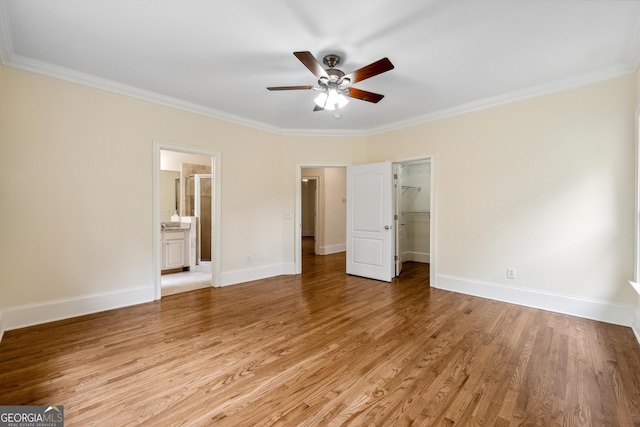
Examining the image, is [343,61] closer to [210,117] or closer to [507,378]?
[210,117]

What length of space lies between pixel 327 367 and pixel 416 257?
15.9ft

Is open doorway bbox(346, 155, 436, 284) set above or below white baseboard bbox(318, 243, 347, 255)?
above

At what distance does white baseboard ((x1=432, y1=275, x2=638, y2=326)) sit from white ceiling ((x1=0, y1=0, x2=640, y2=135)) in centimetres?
247

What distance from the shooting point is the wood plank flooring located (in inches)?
66.8

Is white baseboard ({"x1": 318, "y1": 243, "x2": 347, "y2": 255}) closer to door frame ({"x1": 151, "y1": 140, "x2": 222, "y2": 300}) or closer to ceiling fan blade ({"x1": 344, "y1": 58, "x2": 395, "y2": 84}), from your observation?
door frame ({"x1": 151, "y1": 140, "x2": 222, "y2": 300})

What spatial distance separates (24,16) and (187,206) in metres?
4.20

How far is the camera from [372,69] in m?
2.43

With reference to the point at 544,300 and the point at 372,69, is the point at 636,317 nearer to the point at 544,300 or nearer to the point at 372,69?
the point at 544,300

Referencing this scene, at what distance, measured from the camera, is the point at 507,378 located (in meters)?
2.04

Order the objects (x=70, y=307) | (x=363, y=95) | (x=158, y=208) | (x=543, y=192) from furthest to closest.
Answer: (x=158, y=208)
(x=543, y=192)
(x=70, y=307)
(x=363, y=95)

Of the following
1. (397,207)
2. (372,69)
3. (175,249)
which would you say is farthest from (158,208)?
(397,207)

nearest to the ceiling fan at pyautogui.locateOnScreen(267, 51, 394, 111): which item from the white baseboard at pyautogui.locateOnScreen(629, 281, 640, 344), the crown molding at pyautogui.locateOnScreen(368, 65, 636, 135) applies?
the crown molding at pyautogui.locateOnScreen(368, 65, 636, 135)

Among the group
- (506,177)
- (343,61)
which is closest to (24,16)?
(343,61)

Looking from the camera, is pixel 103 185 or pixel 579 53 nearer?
pixel 579 53
